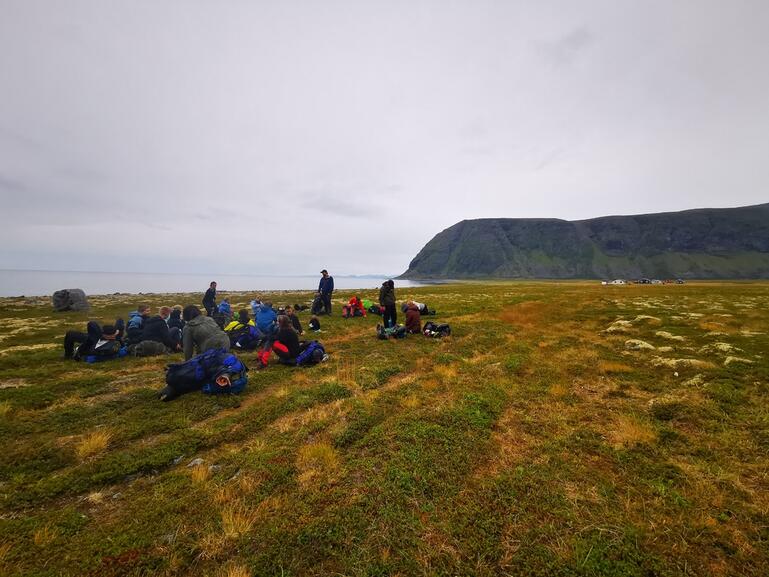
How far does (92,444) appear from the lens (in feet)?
24.3

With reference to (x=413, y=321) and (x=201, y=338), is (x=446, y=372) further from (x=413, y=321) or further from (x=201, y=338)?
(x=201, y=338)

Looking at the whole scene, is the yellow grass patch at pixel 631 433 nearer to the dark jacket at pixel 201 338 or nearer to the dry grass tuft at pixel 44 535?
the dry grass tuft at pixel 44 535

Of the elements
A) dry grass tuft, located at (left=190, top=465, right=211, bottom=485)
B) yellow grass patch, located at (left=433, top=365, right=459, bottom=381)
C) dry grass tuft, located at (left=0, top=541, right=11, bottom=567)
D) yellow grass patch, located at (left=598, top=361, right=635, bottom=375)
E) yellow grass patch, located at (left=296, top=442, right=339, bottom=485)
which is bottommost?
yellow grass patch, located at (left=598, top=361, right=635, bottom=375)

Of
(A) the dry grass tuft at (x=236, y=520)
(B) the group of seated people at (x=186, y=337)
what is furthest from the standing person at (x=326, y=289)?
(A) the dry grass tuft at (x=236, y=520)

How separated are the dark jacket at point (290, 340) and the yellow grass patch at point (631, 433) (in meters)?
12.1

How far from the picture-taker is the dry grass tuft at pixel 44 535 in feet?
15.4

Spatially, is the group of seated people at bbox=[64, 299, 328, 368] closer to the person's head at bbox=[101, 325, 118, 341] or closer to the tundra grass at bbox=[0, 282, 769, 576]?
the person's head at bbox=[101, 325, 118, 341]

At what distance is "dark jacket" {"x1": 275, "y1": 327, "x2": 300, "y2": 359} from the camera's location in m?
14.3

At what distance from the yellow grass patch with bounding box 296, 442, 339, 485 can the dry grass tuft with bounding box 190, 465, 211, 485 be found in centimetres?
186

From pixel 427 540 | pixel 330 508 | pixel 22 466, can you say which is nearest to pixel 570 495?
pixel 427 540

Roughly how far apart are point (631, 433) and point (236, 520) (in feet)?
30.5

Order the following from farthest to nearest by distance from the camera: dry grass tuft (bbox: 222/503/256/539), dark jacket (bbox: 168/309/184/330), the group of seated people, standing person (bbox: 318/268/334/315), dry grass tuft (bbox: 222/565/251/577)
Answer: standing person (bbox: 318/268/334/315) → dark jacket (bbox: 168/309/184/330) → the group of seated people → dry grass tuft (bbox: 222/503/256/539) → dry grass tuft (bbox: 222/565/251/577)

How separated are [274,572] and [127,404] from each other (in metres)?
9.05

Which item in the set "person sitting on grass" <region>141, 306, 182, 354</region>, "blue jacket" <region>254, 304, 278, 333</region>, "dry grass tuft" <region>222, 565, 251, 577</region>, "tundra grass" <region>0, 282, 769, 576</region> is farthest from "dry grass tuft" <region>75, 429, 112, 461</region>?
"blue jacket" <region>254, 304, 278, 333</region>
